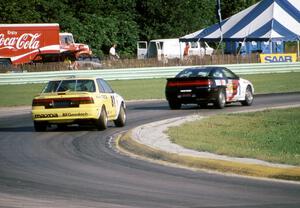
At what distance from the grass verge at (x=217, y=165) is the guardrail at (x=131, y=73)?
26230mm

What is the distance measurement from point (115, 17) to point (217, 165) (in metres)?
65.8

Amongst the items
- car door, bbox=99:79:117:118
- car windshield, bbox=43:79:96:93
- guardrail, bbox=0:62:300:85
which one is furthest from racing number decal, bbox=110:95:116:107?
guardrail, bbox=0:62:300:85

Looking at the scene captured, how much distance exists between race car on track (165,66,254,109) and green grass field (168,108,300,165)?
127 inches

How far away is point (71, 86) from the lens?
2084 cm

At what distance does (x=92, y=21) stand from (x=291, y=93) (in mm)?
43122

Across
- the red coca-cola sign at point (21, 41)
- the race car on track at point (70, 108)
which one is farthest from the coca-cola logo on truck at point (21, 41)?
the race car on track at point (70, 108)

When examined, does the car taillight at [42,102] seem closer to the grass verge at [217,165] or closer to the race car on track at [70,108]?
the race car on track at [70,108]

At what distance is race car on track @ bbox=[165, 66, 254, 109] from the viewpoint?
2652 centimetres

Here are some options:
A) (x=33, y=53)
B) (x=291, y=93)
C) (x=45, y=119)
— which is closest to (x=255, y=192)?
(x=45, y=119)

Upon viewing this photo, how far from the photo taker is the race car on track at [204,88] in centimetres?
2652

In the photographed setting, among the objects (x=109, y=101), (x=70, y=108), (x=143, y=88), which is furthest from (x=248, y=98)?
(x=143, y=88)

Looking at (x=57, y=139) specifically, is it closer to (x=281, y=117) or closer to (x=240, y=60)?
(x=281, y=117)

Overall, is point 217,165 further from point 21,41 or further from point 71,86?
point 21,41

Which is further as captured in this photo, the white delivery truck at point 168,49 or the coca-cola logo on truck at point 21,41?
the white delivery truck at point 168,49
